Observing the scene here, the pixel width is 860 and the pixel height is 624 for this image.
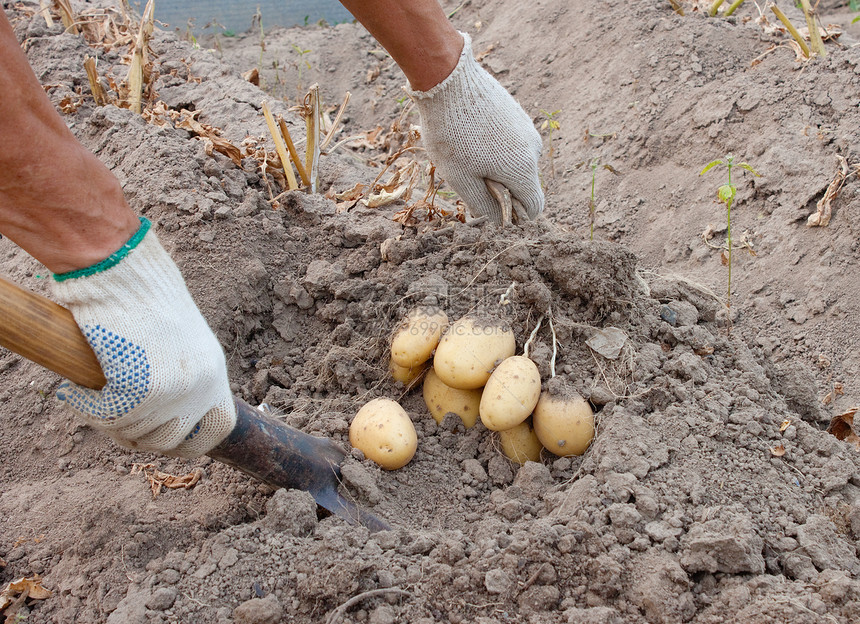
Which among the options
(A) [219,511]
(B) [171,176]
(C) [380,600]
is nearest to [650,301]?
(C) [380,600]

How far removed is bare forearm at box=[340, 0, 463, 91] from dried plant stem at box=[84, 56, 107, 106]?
2.19 metres

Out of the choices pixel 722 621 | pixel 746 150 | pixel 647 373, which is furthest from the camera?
pixel 746 150

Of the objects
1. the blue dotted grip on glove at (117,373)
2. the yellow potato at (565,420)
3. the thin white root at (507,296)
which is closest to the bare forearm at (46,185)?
the blue dotted grip on glove at (117,373)

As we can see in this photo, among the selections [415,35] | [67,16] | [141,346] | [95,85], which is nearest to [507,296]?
[415,35]

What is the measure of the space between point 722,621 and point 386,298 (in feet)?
4.77

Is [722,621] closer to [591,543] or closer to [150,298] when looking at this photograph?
[591,543]

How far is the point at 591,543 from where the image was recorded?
67.3 inches

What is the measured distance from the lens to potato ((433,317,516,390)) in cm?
217

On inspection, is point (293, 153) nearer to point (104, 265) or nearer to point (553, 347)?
point (553, 347)

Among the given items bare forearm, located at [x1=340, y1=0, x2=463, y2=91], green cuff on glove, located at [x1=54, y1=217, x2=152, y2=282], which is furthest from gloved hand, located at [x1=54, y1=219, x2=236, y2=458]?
bare forearm, located at [x1=340, y1=0, x2=463, y2=91]

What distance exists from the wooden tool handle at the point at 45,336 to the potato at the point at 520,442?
4.04 ft

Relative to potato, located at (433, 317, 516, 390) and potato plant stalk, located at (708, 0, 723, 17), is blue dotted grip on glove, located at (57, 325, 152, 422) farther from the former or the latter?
potato plant stalk, located at (708, 0, 723, 17)

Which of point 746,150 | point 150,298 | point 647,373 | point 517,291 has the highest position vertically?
point 150,298

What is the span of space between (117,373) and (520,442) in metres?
1.26
